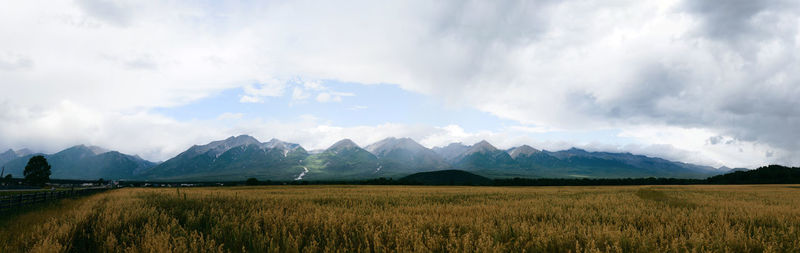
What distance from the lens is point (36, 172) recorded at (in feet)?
304

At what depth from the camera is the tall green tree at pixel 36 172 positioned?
91.8 metres

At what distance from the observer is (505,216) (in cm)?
1122

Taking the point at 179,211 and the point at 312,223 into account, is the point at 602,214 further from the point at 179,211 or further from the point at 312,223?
the point at 179,211

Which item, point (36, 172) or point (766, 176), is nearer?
point (36, 172)

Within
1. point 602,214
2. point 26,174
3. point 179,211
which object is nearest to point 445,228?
point 602,214

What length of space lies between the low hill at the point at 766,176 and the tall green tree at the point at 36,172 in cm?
21079

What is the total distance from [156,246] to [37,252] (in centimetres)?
192

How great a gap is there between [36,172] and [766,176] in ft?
796

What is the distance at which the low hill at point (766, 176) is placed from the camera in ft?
424

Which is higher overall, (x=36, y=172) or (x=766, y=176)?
(x=36, y=172)

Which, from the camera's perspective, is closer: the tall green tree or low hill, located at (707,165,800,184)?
the tall green tree

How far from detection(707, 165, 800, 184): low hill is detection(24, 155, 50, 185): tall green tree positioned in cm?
21079

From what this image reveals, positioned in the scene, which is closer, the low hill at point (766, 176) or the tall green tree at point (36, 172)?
the tall green tree at point (36, 172)

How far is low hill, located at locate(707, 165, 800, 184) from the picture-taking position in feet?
424
